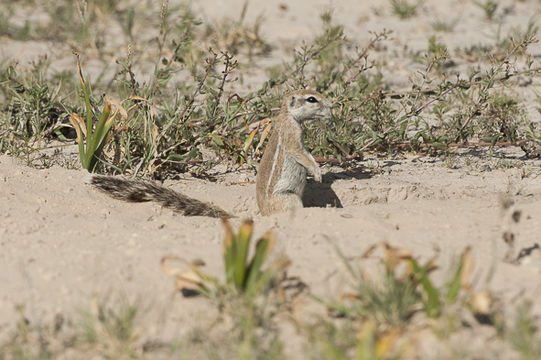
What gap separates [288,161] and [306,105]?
436 mm

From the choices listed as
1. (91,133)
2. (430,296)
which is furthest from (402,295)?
(91,133)

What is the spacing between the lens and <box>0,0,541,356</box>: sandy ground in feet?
9.88

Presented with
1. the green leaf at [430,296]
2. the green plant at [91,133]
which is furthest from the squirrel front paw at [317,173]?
the green leaf at [430,296]

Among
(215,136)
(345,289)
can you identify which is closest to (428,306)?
(345,289)

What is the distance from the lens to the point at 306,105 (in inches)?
183

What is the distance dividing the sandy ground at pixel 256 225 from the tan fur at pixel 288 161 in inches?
7.7

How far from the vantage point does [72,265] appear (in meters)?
3.24

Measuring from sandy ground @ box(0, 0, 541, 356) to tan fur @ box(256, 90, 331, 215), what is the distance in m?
0.19

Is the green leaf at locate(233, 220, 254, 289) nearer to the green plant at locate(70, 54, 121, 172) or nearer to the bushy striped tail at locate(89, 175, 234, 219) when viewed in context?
the bushy striped tail at locate(89, 175, 234, 219)

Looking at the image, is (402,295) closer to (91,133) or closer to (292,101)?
(292,101)

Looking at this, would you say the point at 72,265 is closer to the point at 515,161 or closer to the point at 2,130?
the point at 2,130

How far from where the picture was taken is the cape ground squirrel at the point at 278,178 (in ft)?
14.6

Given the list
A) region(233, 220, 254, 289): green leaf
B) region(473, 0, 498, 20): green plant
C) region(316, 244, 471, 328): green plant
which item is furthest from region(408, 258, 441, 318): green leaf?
region(473, 0, 498, 20): green plant

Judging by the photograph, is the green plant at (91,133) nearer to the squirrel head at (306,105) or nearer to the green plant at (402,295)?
the squirrel head at (306,105)
